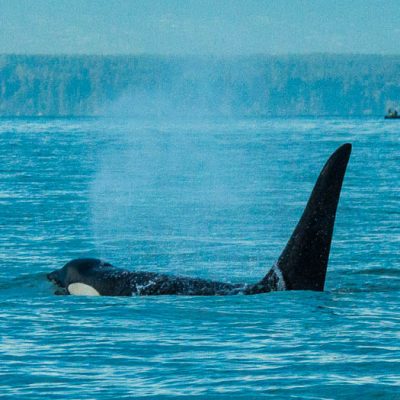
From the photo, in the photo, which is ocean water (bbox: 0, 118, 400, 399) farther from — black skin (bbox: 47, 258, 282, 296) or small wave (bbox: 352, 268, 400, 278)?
black skin (bbox: 47, 258, 282, 296)

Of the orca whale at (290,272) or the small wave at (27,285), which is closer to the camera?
the orca whale at (290,272)

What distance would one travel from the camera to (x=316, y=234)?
1320cm

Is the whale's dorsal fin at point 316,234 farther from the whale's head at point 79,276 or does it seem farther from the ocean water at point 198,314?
the whale's head at point 79,276

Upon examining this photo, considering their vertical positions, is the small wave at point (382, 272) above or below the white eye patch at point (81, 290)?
below

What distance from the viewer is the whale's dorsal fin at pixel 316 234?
13.0 meters

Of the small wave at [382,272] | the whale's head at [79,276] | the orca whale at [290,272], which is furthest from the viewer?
the small wave at [382,272]

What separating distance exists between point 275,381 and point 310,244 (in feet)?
10.7

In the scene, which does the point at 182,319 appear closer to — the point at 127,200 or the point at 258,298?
the point at 258,298

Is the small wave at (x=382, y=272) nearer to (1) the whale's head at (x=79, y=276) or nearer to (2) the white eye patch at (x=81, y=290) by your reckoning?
(1) the whale's head at (x=79, y=276)

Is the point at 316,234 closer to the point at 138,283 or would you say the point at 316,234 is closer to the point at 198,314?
the point at 198,314

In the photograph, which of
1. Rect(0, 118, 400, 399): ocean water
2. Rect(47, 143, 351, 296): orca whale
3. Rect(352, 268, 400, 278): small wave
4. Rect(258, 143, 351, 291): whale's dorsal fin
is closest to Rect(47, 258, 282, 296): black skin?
Rect(47, 143, 351, 296): orca whale

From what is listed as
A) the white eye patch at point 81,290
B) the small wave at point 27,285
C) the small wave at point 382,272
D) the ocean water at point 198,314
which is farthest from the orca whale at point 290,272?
the small wave at point 382,272

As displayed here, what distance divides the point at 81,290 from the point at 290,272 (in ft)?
10.2

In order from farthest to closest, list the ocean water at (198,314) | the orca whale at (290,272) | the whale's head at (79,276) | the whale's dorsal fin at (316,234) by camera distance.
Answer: the whale's head at (79,276), the orca whale at (290,272), the whale's dorsal fin at (316,234), the ocean water at (198,314)
